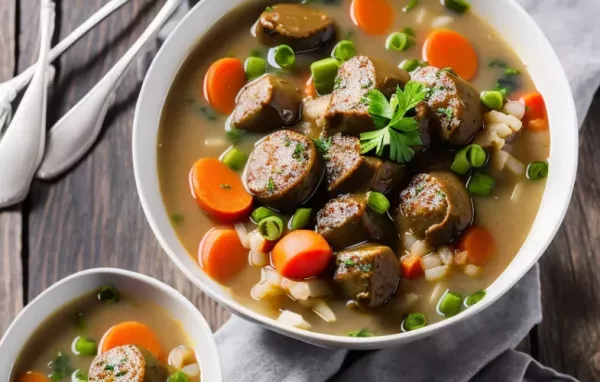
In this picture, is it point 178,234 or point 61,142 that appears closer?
point 178,234

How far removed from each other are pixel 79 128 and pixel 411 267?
5.64 ft

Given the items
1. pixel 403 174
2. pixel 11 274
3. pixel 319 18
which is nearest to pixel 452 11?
pixel 319 18

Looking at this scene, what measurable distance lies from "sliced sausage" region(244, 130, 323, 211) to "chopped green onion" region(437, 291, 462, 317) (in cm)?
66

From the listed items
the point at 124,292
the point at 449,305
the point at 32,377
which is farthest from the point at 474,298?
the point at 32,377

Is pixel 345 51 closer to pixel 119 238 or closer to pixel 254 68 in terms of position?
pixel 254 68

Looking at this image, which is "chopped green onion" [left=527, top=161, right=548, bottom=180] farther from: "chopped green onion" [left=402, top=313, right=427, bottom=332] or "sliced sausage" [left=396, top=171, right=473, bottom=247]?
"chopped green onion" [left=402, top=313, right=427, bottom=332]

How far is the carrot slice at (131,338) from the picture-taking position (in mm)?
3277

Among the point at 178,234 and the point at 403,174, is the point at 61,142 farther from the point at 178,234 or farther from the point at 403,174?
the point at 403,174

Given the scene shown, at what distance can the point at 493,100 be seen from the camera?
3365mm

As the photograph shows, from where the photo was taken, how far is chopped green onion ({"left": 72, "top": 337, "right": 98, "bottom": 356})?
3.28m

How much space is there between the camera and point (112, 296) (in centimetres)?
337

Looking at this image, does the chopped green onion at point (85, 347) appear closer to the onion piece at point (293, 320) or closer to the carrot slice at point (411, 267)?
the onion piece at point (293, 320)

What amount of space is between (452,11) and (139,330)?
6.22 ft

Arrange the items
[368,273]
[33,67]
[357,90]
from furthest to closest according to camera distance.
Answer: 1. [33,67]
2. [357,90]
3. [368,273]
